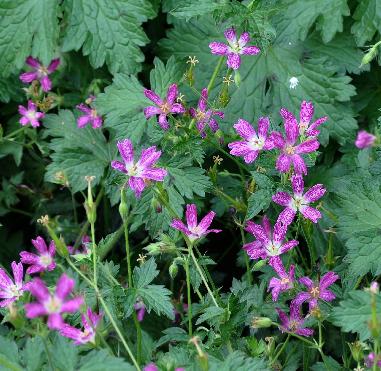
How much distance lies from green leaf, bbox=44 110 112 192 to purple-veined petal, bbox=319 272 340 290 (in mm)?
922

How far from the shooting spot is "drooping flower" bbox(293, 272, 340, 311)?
1.85m

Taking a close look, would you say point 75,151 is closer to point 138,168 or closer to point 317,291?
point 138,168

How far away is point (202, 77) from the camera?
256 cm

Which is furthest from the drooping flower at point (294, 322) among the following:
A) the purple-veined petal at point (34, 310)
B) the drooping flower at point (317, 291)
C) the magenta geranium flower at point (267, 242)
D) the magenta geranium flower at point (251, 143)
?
the purple-veined petal at point (34, 310)

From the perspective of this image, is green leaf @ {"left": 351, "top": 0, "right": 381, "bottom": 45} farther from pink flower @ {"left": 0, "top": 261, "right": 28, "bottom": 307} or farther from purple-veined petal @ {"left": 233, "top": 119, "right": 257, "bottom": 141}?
pink flower @ {"left": 0, "top": 261, "right": 28, "bottom": 307}

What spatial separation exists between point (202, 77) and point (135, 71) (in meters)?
0.24

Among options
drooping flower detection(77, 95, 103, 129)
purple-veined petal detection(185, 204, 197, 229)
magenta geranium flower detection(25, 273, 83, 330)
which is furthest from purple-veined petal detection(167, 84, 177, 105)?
magenta geranium flower detection(25, 273, 83, 330)

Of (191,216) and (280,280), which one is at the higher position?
(191,216)

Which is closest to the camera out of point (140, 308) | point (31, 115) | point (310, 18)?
point (140, 308)

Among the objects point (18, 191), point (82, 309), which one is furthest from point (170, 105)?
point (18, 191)

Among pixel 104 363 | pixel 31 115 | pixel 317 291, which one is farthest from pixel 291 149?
pixel 31 115

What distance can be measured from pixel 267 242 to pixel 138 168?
1.30 ft

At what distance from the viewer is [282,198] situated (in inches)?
72.0

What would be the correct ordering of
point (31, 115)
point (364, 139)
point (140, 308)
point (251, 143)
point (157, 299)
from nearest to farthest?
1. point (364, 139)
2. point (157, 299)
3. point (251, 143)
4. point (140, 308)
5. point (31, 115)
